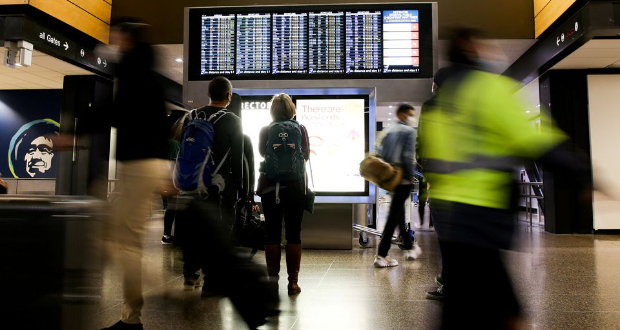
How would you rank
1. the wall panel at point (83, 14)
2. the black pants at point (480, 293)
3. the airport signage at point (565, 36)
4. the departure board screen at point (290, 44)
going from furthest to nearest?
the wall panel at point (83, 14)
the airport signage at point (565, 36)
the departure board screen at point (290, 44)
the black pants at point (480, 293)

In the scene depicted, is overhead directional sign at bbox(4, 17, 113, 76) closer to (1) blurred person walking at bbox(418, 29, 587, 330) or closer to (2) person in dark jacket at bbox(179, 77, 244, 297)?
(2) person in dark jacket at bbox(179, 77, 244, 297)

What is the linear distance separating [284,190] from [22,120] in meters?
12.6

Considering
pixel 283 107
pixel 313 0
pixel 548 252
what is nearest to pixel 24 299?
pixel 283 107

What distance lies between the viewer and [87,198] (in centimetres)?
194

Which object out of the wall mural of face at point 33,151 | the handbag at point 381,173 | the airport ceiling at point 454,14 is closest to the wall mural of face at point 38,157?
the wall mural of face at point 33,151

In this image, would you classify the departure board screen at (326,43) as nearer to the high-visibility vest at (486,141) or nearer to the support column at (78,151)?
the high-visibility vest at (486,141)

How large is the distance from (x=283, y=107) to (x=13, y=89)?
1269 centimetres

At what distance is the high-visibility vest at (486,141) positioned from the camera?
1528mm

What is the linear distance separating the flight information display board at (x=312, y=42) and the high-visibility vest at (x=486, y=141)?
13.5 ft

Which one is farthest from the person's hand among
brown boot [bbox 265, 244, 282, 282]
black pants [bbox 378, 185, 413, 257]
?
black pants [bbox 378, 185, 413, 257]

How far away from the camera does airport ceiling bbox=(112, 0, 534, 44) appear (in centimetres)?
718

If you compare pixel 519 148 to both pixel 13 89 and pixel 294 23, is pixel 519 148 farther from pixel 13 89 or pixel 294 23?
pixel 13 89

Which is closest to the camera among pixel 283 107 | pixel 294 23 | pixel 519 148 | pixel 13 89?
pixel 519 148

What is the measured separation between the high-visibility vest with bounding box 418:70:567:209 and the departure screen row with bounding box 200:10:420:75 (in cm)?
412
